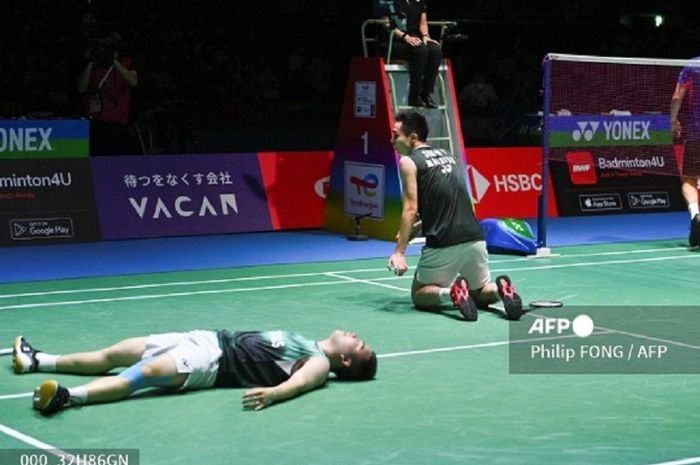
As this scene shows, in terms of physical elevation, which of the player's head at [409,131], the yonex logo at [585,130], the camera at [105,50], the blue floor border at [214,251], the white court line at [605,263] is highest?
the camera at [105,50]

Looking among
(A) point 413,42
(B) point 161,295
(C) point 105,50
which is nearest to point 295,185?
(A) point 413,42

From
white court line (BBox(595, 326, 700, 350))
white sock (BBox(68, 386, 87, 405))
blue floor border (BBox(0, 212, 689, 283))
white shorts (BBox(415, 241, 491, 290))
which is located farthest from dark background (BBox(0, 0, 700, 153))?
white sock (BBox(68, 386, 87, 405))

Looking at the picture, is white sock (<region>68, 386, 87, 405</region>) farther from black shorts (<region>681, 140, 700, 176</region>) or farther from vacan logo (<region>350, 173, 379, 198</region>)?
black shorts (<region>681, 140, 700, 176</region>)

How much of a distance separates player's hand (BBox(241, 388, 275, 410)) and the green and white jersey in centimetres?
37

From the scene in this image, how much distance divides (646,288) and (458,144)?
4747mm

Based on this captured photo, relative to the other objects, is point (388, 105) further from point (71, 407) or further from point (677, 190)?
point (71, 407)

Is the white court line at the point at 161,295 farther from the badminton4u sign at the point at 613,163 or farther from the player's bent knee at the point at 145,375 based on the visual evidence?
the badminton4u sign at the point at 613,163

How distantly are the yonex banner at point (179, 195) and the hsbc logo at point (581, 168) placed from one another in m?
5.12

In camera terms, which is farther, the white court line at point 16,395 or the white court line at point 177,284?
the white court line at point 177,284

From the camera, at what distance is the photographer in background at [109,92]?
17.6 m

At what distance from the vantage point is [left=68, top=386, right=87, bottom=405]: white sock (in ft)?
25.2

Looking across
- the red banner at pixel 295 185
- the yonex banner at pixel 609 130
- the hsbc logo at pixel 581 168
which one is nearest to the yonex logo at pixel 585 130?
the yonex banner at pixel 609 130

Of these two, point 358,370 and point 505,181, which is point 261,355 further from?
point 505,181

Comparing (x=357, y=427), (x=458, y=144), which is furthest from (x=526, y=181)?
(x=357, y=427)
